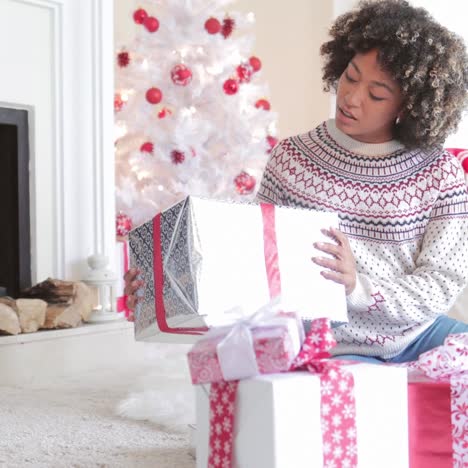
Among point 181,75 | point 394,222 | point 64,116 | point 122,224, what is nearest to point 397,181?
point 394,222

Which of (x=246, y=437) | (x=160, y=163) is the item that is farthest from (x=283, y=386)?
(x=160, y=163)

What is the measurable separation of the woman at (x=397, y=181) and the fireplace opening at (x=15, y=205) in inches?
50.1

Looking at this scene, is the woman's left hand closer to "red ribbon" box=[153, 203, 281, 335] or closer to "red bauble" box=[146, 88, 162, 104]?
"red ribbon" box=[153, 203, 281, 335]

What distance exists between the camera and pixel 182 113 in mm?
3410

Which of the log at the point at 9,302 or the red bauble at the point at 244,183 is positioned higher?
the red bauble at the point at 244,183

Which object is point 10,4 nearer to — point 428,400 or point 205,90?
point 205,90

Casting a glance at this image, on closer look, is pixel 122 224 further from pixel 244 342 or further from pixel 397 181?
pixel 244 342

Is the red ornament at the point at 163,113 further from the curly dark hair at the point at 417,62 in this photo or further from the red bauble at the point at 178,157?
the curly dark hair at the point at 417,62

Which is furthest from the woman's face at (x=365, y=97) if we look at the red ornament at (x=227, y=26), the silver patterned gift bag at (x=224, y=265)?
the red ornament at (x=227, y=26)

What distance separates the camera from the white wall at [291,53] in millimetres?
4406

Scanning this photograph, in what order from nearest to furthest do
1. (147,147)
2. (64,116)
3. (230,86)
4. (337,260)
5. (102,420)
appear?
(337,260) < (102,420) < (64,116) < (147,147) < (230,86)

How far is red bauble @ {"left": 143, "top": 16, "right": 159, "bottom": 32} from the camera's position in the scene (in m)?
3.35

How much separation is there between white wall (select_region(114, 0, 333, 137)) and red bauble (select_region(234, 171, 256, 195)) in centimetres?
100

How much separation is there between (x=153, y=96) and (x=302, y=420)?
2.56 meters
